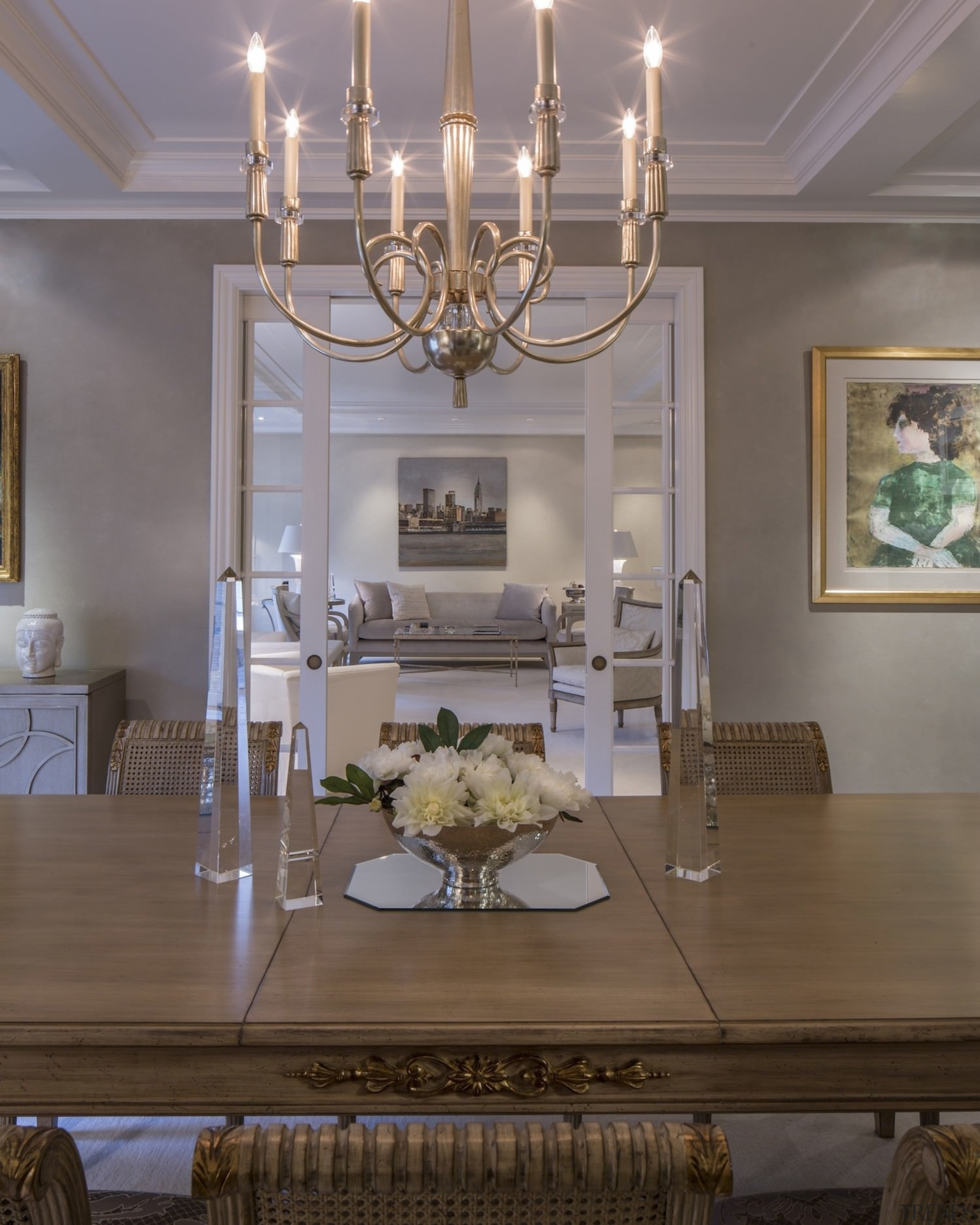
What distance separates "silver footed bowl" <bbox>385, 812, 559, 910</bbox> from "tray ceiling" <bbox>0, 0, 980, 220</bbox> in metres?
2.17

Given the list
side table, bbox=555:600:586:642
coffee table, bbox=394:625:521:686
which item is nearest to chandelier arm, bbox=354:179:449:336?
coffee table, bbox=394:625:521:686

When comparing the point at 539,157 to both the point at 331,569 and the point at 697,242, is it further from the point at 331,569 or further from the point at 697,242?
the point at 331,569

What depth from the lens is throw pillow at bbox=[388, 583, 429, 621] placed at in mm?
10172

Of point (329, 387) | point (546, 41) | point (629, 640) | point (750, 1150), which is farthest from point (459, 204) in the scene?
point (629, 640)

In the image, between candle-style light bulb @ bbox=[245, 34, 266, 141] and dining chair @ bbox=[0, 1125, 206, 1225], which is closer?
dining chair @ bbox=[0, 1125, 206, 1225]

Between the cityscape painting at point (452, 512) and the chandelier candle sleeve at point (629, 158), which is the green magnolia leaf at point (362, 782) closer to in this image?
the chandelier candle sleeve at point (629, 158)

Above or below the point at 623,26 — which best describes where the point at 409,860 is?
A: below

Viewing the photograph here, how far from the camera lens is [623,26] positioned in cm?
258

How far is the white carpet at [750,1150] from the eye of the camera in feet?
6.07

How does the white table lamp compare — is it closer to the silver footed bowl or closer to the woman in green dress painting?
the woman in green dress painting

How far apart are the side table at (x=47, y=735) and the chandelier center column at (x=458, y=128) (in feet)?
7.32

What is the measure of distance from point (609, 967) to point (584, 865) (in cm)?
41

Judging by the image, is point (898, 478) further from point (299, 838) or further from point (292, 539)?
point (299, 838)

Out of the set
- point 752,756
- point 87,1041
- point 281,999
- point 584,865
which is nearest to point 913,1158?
point 281,999
